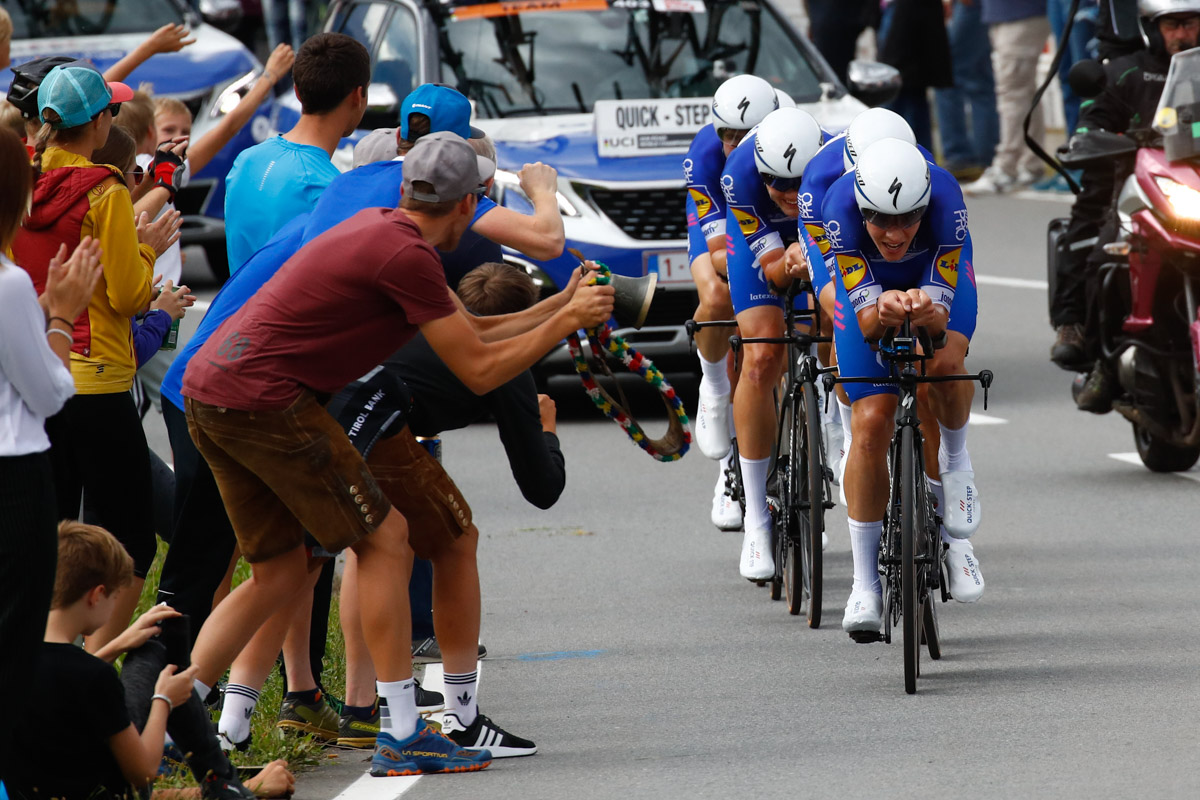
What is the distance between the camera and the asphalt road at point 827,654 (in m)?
5.96

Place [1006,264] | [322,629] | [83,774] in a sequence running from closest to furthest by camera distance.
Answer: [83,774] < [322,629] < [1006,264]

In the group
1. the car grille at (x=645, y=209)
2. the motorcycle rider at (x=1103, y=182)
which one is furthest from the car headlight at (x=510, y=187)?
the motorcycle rider at (x=1103, y=182)

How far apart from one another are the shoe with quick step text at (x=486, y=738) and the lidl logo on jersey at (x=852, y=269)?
1.96m

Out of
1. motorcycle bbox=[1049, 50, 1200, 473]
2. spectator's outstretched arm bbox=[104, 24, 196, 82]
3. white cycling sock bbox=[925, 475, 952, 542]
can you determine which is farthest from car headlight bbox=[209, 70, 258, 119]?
white cycling sock bbox=[925, 475, 952, 542]

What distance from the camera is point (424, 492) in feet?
20.7

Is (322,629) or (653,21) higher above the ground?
(322,629)

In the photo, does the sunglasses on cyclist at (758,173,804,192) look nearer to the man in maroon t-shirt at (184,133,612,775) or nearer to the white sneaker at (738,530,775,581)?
the white sneaker at (738,530,775,581)

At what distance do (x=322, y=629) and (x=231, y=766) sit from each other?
1.55 meters

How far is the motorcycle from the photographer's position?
9773 millimetres

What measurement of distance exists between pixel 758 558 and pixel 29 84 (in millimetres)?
3297

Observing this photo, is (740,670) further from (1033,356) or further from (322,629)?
(1033,356)

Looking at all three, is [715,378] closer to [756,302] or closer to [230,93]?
[756,302]

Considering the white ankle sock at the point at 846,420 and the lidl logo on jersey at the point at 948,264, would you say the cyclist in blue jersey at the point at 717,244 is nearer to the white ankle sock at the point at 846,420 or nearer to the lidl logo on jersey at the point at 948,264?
the white ankle sock at the point at 846,420

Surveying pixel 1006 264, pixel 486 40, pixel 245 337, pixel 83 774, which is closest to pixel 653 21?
pixel 486 40
